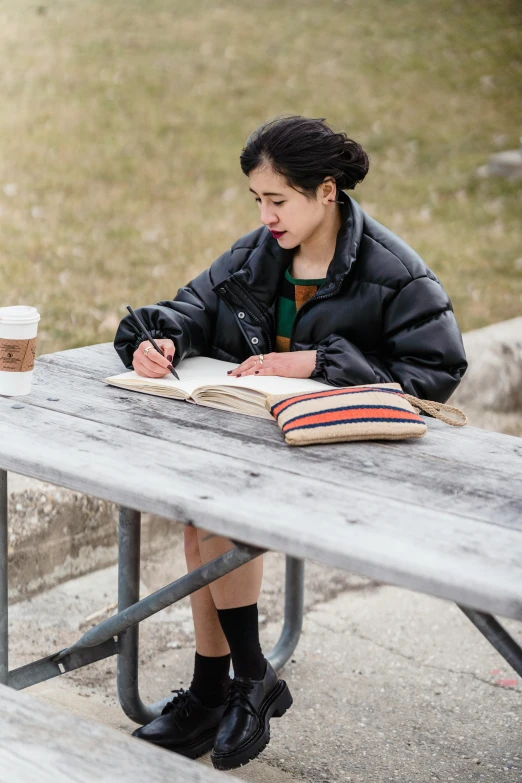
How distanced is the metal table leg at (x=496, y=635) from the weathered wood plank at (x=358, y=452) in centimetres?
14

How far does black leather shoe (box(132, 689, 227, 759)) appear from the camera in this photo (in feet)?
7.92

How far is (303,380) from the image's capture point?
2344 mm

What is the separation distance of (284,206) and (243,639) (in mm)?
1007

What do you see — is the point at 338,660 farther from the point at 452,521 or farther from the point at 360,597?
the point at 452,521

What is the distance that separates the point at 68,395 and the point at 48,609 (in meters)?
1.14

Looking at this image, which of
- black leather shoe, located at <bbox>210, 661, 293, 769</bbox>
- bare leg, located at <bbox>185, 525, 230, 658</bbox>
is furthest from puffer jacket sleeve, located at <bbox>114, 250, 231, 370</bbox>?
black leather shoe, located at <bbox>210, 661, 293, 769</bbox>

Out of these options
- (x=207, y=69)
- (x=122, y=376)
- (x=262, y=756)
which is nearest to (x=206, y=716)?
(x=262, y=756)

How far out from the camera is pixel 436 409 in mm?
2248

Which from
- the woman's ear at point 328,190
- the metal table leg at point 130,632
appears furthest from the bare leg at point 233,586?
the woman's ear at point 328,190

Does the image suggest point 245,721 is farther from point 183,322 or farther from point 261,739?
point 183,322

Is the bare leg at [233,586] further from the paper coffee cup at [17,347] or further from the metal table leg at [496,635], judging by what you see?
the metal table leg at [496,635]

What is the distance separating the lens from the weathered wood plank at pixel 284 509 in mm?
1435

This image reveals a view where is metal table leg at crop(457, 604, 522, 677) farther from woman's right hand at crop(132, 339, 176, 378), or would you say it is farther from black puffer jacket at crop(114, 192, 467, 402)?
woman's right hand at crop(132, 339, 176, 378)

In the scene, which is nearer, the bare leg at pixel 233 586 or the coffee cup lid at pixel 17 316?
the coffee cup lid at pixel 17 316
